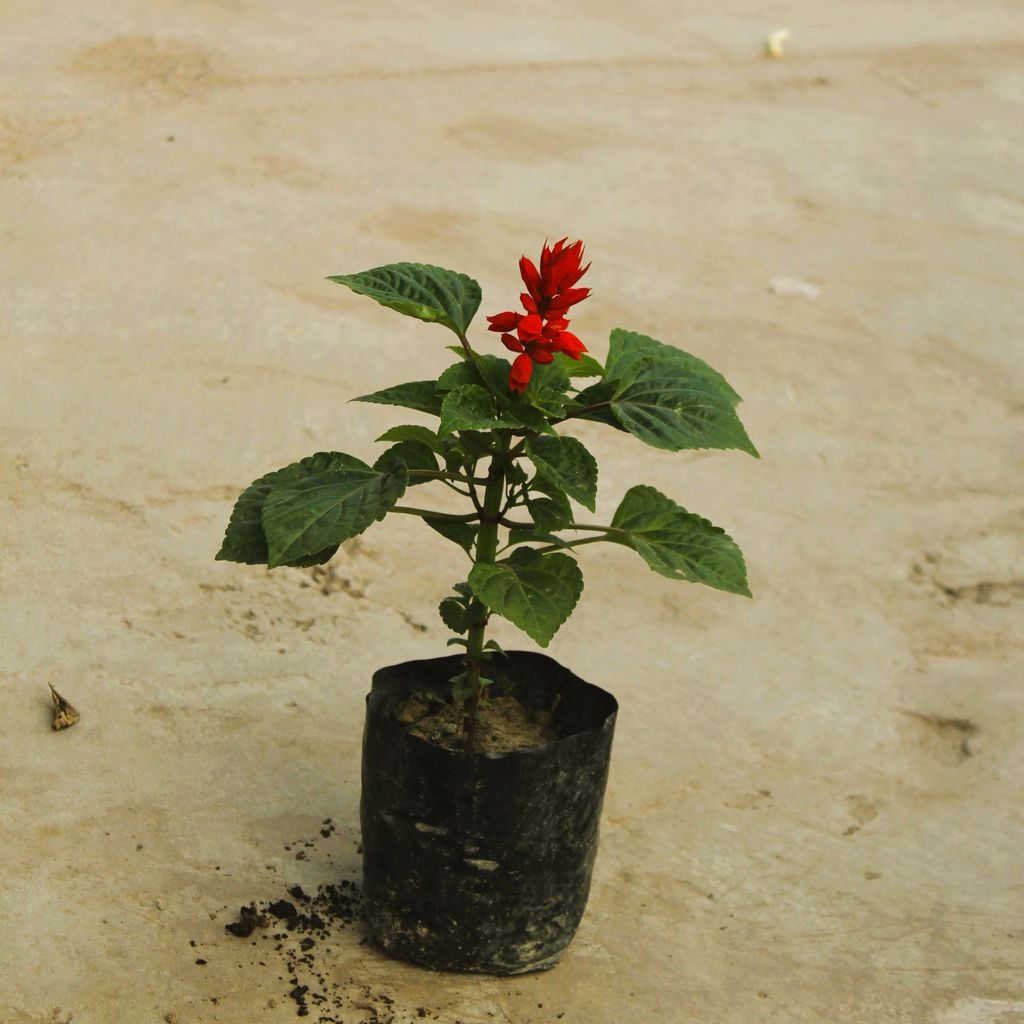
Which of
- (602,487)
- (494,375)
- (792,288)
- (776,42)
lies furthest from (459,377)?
(776,42)

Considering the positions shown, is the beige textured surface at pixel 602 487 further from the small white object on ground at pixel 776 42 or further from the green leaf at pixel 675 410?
the green leaf at pixel 675 410

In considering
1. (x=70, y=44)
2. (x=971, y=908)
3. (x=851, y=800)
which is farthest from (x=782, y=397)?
(x=70, y=44)

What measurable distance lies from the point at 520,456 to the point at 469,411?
0.17m

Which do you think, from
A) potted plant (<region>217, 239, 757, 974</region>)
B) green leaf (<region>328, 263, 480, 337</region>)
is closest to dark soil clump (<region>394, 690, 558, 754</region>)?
potted plant (<region>217, 239, 757, 974</region>)

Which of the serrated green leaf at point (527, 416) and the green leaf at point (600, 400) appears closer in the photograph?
the serrated green leaf at point (527, 416)

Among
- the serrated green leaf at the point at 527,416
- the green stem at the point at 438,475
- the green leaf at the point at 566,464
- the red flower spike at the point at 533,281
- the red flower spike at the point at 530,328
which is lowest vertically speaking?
the green stem at the point at 438,475

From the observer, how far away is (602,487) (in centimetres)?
394

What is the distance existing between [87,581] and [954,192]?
13.6 ft

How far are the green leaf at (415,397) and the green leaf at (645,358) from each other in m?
0.27

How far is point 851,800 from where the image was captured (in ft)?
10.0

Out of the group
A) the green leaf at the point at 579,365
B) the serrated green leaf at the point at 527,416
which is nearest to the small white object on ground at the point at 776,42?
the green leaf at the point at 579,365

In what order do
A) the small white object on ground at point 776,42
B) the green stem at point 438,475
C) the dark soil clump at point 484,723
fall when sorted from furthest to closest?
the small white object on ground at point 776,42, the dark soil clump at point 484,723, the green stem at point 438,475

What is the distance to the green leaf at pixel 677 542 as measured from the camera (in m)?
2.14

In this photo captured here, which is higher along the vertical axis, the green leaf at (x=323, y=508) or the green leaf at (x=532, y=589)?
the green leaf at (x=323, y=508)
